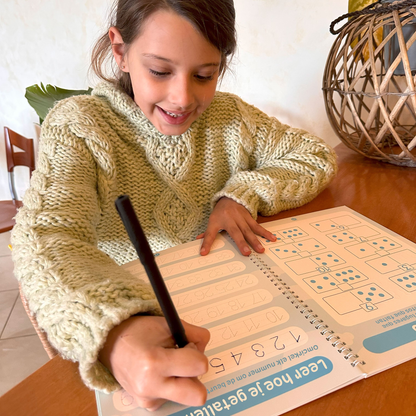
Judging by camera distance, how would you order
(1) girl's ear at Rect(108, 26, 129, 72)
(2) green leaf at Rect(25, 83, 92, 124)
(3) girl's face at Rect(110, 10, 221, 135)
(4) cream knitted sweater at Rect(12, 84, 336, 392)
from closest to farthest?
(4) cream knitted sweater at Rect(12, 84, 336, 392) < (3) girl's face at Rect(110, 10, 221, 135) < (1) girl's ear at Rect(108, 26, 129, 72) < (2) green leaf at Rect(25, 83, 92, 124)

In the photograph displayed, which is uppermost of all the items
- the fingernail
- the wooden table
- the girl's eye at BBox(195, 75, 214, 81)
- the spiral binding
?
the girl's eye at BBox(195, 75, 214, 81)

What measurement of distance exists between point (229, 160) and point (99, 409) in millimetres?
529

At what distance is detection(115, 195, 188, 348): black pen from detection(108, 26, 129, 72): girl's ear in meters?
0.45

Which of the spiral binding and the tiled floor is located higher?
the spiral binding

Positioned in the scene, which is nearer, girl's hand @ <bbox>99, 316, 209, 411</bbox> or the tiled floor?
girl's hand @ <bbox>99, 316, 209, 411</bbox>

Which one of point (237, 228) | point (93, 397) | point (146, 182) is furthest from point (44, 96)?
point (93, 397)

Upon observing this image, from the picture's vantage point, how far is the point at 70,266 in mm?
343

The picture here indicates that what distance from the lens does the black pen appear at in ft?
0.61

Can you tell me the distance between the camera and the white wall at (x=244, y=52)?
1.09 meters

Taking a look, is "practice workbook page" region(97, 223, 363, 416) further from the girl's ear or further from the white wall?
the white wall

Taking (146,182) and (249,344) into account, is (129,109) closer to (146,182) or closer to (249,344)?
(146,182)

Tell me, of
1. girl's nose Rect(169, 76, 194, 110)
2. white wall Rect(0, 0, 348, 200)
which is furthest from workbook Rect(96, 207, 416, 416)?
white wall Rect(0, 0, 348, 200)

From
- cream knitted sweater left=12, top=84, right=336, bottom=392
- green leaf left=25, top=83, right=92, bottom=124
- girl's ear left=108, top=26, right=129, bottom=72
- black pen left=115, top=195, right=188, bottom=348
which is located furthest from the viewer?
green leaf left=25, top=83, right=92, bottom=124

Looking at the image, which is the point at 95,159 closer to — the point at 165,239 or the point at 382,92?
the point at 165,239
